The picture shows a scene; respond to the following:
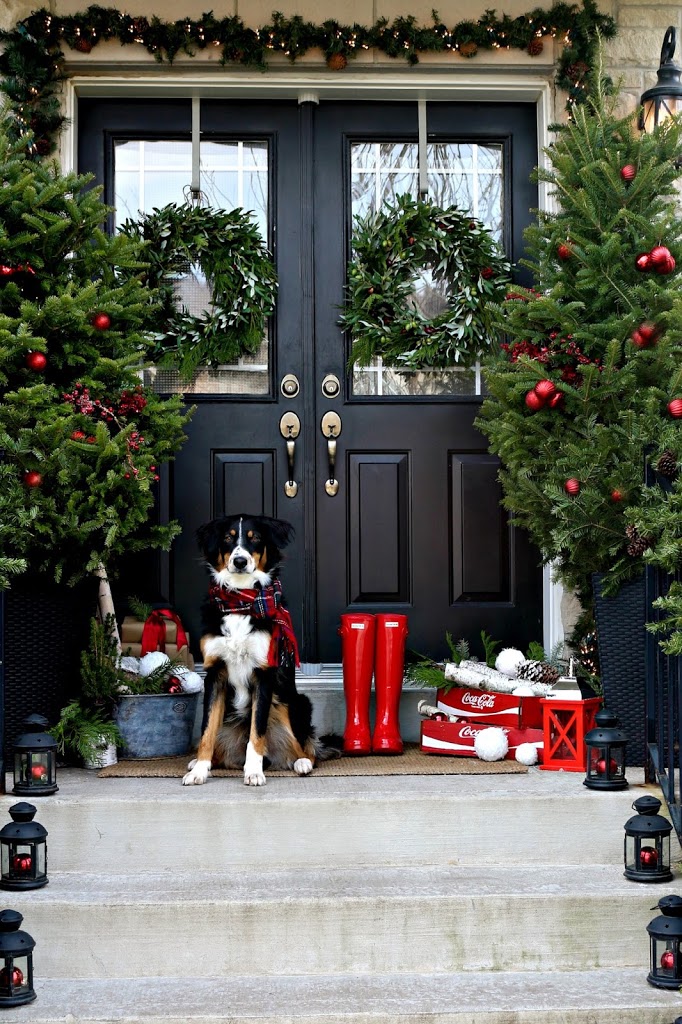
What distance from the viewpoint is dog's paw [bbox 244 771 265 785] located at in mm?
3621

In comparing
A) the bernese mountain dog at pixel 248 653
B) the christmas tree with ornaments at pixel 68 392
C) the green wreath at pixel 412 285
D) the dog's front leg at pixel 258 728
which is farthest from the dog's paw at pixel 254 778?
the green wreath at pixel 412 285

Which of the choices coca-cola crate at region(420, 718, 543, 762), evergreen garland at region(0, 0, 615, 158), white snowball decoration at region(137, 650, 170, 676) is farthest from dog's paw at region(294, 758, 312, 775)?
evergreen garland at region(0, 0, 615, 158)

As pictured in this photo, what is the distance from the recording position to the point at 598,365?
4148mm

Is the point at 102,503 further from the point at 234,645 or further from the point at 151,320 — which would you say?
the point at 151,320

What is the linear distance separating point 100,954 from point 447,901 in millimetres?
936

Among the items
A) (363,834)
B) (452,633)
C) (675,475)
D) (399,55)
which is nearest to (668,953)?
(363,834)

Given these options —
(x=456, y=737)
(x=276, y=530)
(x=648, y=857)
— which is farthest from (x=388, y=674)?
(x=648, y=857)

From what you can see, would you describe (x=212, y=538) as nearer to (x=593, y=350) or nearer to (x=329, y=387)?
(x=329, y=387)

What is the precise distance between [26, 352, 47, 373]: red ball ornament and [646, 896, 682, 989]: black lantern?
104 inches

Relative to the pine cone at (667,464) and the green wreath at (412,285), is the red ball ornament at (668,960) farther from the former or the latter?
the green wreath at (412,285)

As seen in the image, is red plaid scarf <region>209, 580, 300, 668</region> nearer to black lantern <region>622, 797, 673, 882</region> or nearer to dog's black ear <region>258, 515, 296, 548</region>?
dog's black ear <region>258, 515, 296, 548</region>

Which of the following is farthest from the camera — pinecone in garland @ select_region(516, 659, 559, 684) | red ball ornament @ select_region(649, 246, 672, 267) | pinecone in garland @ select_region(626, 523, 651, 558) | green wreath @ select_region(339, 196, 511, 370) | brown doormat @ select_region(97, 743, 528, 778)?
green wreath @ select_region(339, 196, 511, 370)

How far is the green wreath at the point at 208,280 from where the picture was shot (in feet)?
15.8

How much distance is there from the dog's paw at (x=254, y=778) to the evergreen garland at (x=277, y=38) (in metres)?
2.76
